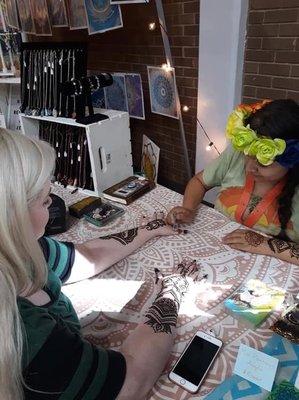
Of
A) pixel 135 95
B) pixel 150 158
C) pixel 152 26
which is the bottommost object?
pixel 150 158

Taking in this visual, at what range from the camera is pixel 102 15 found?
79.1 inches

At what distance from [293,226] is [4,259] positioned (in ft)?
3.61

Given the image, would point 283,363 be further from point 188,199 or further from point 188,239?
point 188,199

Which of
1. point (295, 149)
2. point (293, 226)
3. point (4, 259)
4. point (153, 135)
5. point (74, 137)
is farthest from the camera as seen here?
point (153, 135)

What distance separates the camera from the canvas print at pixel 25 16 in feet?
8.27

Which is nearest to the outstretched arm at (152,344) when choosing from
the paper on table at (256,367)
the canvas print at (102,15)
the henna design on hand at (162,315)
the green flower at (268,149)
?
the henna design on hand at (162,315)

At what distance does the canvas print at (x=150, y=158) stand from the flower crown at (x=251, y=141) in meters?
1.43

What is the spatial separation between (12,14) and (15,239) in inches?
104

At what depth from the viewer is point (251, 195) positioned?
144 centimetres

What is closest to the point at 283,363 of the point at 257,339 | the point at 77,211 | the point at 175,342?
the point at 257,339

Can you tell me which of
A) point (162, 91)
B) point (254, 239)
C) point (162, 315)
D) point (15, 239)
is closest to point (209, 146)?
point (162, 91)

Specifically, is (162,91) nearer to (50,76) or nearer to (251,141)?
(50,76)

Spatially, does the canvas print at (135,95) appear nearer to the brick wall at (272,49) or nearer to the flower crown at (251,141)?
the brick wall at (272,49)

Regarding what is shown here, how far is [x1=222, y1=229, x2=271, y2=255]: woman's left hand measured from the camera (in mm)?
1167
